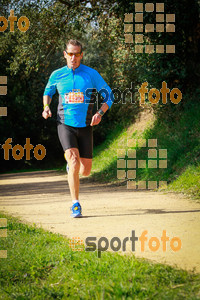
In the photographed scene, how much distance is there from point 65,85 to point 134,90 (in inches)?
462

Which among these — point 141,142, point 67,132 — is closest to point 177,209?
point 67,132

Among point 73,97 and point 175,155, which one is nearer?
point 73,97

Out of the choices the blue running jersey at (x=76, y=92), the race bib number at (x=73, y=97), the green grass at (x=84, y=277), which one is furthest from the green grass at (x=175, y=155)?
the green grass at (x=84, y=277)

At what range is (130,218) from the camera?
629 centimetres

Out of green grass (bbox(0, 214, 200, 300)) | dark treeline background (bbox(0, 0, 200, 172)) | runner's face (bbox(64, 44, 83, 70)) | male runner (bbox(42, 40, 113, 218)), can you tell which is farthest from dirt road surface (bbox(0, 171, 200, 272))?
dark treeline background (bbox(0, 0, 200, 172))

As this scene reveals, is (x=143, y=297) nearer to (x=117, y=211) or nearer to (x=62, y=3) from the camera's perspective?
(x=117, y=211)

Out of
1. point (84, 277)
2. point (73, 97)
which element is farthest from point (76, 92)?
point (84, 277)

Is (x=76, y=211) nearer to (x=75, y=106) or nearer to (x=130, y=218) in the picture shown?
(x=130, y=218)

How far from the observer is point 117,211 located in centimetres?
707

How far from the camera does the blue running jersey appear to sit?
21.7 feet

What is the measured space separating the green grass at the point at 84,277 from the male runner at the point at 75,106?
2191 mm

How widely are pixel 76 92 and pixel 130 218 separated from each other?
79.9 inches

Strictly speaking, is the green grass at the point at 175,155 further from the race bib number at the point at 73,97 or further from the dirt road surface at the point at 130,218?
the race bib number at the point at 73,97

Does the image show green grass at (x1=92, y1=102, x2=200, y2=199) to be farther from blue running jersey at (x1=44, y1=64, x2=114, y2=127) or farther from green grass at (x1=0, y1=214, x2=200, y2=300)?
green grass at (x1=0, y1=214, x2=200, y2=300)
